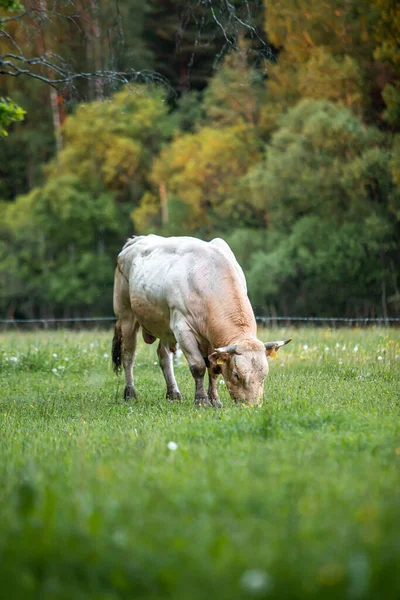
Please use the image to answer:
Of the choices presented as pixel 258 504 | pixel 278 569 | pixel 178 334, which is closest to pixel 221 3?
pixel 178 334

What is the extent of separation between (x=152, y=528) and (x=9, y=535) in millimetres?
615

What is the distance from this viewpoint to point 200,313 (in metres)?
9.55

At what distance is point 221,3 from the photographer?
9.45 m

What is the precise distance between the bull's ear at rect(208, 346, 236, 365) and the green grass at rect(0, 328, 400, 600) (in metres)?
0.60

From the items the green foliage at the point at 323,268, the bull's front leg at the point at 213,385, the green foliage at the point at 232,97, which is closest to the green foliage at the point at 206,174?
the green foliage at the point at 232,97

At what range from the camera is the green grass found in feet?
9.78

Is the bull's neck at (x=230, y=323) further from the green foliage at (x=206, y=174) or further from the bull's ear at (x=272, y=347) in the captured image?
the green foliage at (x=206, y=174)

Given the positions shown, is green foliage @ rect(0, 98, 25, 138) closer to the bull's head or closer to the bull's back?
the bull's back

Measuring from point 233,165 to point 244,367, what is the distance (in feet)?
122

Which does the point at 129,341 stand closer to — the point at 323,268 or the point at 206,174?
the point at 323,268

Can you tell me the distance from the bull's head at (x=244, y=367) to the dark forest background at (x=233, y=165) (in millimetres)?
18661

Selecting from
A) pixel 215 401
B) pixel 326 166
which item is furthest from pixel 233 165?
pixel 215 401

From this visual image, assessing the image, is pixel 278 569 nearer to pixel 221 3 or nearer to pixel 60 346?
pixel 221 3

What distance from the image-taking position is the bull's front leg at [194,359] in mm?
9438
